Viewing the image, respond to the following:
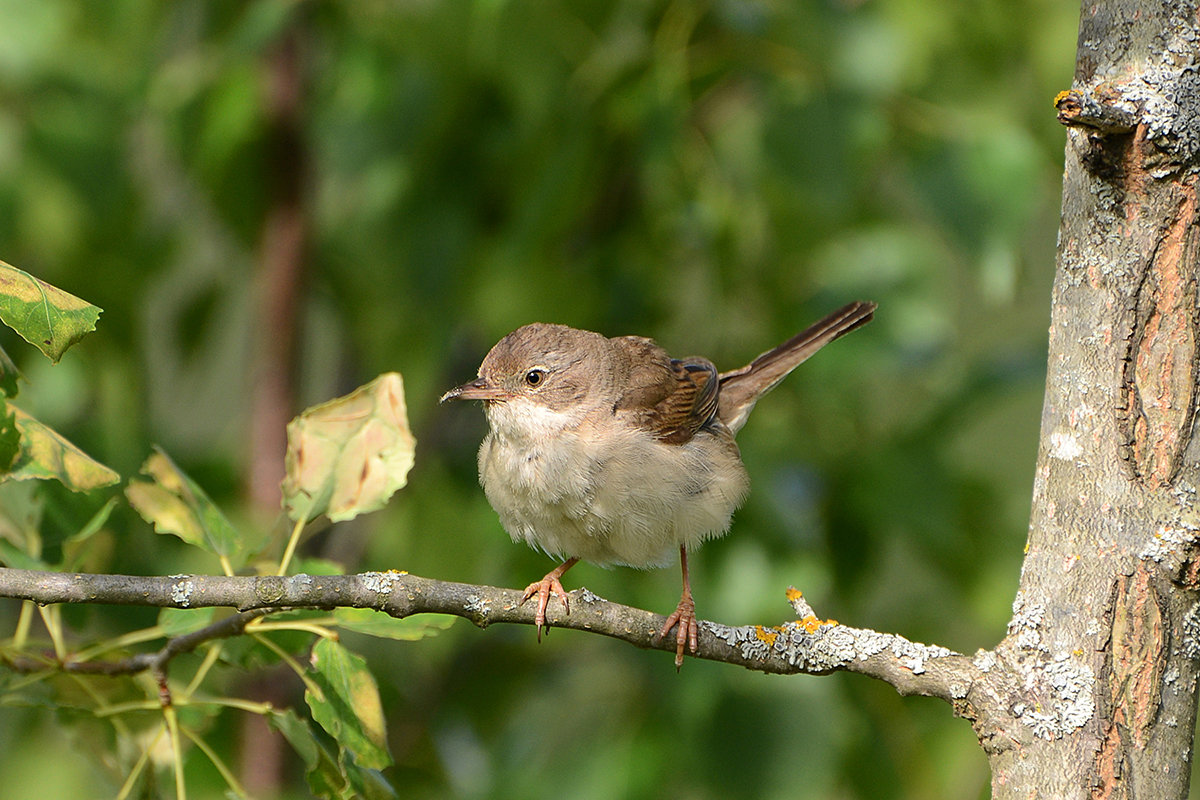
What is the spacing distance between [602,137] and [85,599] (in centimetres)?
224

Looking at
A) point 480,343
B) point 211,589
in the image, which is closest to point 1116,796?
point 211,589

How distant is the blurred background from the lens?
3.23 m

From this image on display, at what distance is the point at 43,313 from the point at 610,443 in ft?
5.64

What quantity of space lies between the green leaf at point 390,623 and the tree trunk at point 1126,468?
887 mm

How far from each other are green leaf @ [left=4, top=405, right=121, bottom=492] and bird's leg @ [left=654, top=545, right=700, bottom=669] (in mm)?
939

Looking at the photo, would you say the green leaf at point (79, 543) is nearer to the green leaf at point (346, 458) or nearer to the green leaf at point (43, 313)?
the green leaf at point (346, 458)

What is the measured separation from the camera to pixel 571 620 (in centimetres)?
179

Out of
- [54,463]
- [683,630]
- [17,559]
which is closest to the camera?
[54,463]

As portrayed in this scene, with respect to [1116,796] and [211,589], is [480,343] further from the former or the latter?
[1116,796]

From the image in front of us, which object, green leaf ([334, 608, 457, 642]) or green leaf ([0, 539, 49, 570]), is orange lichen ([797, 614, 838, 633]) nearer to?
green leaf ([334, 608, 457, 642])

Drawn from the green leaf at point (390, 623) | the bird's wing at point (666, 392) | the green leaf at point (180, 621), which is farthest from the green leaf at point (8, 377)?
the bird's wing at point (666, 392)

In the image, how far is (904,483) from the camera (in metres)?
3.24

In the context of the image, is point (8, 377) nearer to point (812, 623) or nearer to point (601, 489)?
point (812, 623)

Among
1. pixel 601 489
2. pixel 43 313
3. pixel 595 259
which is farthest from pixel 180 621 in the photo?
pixel 595 259
